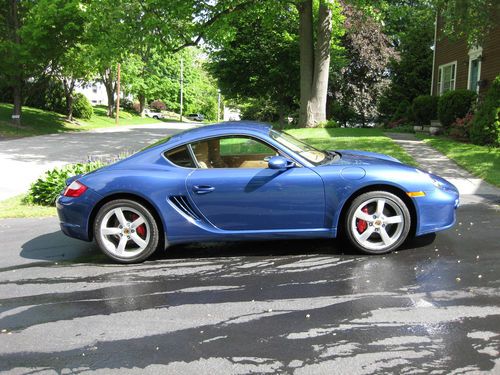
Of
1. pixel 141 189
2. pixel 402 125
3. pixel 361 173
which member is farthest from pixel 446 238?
pixel 402 125

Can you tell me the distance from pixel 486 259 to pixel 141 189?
3.52m

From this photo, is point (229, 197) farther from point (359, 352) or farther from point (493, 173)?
point (493, 173)

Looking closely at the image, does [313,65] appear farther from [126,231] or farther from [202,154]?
[126,231]

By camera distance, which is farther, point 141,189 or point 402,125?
point 402,125

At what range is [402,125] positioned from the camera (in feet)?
74.7

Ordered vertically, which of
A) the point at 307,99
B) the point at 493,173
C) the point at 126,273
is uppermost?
the point at 307,99

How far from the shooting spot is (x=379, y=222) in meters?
5.09

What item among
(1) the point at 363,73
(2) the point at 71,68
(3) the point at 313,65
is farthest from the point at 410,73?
(2) the point at 71,68

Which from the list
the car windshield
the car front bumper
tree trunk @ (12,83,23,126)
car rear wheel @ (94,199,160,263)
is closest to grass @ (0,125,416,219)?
car rear wheel @ (94,199,160,263)

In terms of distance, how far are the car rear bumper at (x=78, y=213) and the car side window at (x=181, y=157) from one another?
0.83 m

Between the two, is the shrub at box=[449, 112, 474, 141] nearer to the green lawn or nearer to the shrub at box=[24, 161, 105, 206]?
the shrub at box=[24, 161, 105, 206]

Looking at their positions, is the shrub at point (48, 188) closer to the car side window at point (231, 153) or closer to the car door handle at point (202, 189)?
the car side window at point (231, 153)

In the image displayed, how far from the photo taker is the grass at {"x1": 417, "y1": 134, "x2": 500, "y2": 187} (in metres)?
9.95

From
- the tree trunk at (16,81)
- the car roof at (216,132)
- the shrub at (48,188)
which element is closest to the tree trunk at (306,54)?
the shrub at (48,188)
